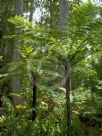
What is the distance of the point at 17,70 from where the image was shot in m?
5.98

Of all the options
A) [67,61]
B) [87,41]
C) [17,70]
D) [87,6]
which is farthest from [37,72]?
[87,6]

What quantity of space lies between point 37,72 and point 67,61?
0.77 meters

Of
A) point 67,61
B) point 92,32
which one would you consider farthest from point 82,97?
point 92,32

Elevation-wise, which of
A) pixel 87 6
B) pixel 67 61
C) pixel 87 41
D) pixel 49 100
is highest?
pixel 87 6

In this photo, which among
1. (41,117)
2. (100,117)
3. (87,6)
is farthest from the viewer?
(100,117)

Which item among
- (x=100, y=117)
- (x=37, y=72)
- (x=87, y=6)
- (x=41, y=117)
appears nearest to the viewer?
(x=87, y=6)

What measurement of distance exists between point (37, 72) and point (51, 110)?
1436 mm

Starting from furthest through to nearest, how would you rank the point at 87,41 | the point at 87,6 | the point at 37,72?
the point at 37,72 → the point at 87,41 → the point at 87,6

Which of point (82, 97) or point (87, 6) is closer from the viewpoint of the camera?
point (87, 6)

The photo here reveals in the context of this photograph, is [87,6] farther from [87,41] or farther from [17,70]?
[17,70]

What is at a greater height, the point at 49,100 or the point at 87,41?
the point at 87,41

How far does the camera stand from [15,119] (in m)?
6.10

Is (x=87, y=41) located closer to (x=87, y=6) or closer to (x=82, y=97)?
(x=87, y=6)

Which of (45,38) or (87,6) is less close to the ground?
(87,6)
